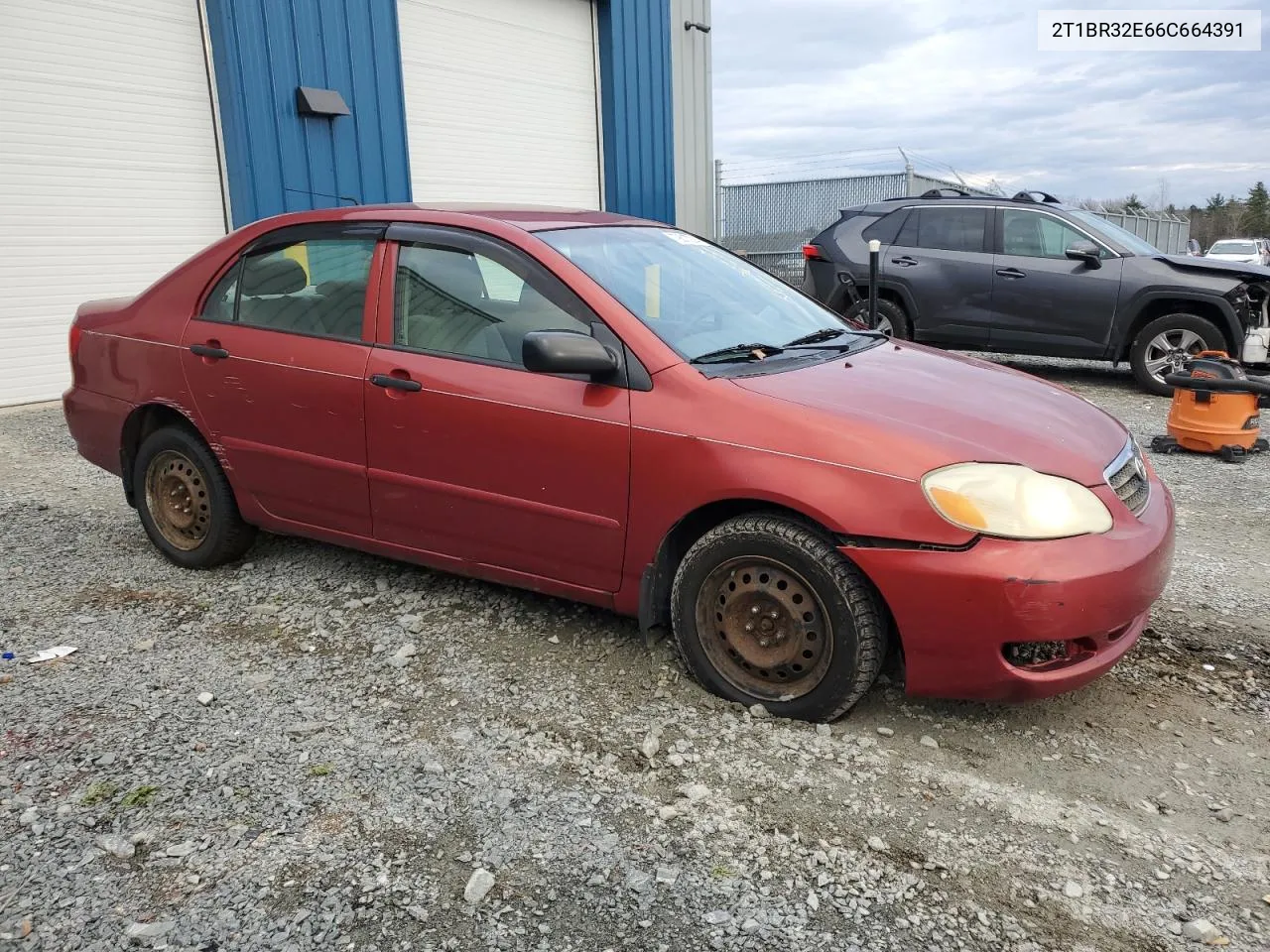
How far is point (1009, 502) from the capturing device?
285 centimetres

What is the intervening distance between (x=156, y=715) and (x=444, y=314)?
5.61 ft

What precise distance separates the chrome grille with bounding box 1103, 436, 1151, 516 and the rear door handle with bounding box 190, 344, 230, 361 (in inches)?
135

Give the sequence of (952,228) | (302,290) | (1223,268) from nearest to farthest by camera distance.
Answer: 1. (302,290)
2. (1223,268)
3. (952,228)

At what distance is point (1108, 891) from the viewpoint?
241cm

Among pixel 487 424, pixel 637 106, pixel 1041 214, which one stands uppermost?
pixel 637 106

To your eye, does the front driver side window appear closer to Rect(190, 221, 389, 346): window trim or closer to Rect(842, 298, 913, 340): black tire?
Rect(842, 298, 913, 340): black tire

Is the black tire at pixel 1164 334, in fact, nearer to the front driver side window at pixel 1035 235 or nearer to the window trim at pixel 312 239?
the front driver side window at pixel 1035 235

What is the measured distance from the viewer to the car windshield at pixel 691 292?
3541mm

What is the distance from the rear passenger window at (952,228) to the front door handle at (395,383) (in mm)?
7593

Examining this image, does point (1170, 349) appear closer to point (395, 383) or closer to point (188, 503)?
point (395, 383)

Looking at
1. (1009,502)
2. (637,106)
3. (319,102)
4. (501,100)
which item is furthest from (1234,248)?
(1009,502)

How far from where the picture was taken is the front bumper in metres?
2.79

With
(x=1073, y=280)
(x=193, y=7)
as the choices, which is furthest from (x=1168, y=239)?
(x=193, y=7)

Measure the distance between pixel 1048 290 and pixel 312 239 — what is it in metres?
7.41
